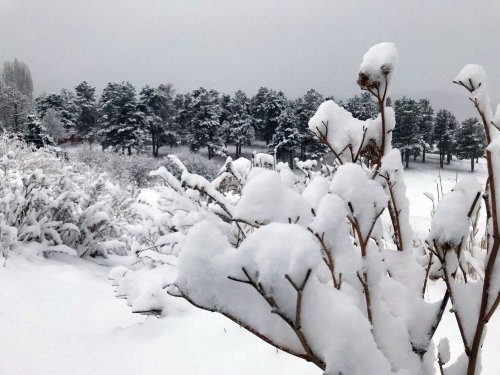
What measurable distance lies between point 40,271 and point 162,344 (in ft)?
6.90

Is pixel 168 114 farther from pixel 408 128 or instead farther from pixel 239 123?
pixel 408 128

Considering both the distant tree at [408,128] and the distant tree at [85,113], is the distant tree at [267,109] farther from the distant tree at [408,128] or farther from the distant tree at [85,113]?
the distant tree at [85,113]

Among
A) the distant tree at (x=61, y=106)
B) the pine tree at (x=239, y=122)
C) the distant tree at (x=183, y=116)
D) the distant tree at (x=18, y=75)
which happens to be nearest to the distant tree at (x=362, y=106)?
the pine tree at (x=239, y=122)

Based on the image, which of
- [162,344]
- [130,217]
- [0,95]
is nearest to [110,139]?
[0,95]

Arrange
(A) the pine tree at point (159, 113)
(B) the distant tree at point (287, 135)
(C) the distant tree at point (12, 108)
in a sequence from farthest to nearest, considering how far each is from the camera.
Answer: (A) the pine tree at point (159, 113)
(B) the distant tree at point (287, 135)
(C) the distant tree at point (12, 108)

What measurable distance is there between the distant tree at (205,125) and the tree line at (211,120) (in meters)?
0.10

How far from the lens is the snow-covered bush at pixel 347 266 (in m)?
0.49

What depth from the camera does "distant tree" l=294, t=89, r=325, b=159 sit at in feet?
127

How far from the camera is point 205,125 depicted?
40.2 meters

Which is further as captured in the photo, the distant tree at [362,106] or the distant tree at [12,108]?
the distant tree at [362,106]

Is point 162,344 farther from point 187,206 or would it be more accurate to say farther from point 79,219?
point 79,219

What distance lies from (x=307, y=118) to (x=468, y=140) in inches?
632

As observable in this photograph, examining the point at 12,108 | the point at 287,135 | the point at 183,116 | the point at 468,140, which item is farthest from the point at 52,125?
the point at 468,140

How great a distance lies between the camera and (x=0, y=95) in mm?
37719
